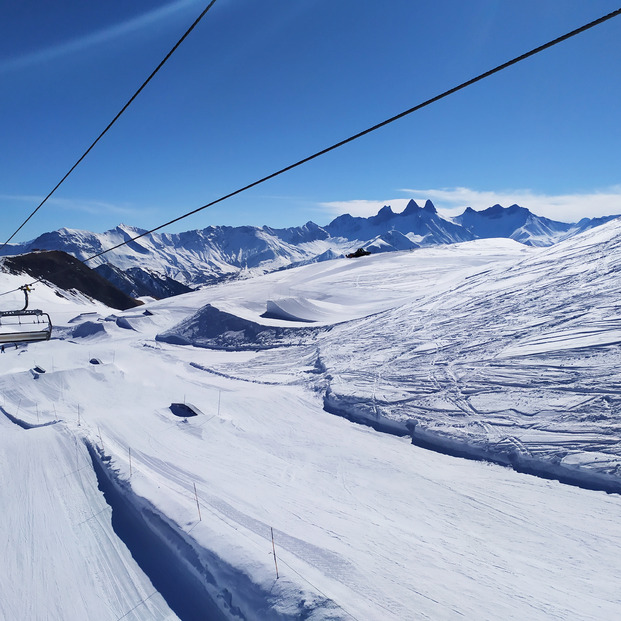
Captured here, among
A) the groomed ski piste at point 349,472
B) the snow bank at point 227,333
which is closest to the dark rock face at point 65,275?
the snow bank at point 227,333

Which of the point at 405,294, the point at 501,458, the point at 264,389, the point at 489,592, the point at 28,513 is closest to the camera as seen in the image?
the point at 489,592

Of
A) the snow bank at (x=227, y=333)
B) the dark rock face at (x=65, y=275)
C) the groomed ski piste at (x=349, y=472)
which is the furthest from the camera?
the dark rock face at (x=65, y=275)

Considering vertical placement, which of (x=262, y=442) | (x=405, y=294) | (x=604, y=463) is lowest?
(x=262, y=442)

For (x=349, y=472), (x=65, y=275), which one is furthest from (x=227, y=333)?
(x=65, y=275)

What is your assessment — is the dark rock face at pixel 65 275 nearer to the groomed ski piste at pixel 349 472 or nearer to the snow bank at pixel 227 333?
the snow bank at pixel 227 333

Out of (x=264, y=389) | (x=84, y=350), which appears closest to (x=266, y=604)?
(x=264, y=389)

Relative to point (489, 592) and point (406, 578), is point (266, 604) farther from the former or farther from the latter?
point (489, 592)

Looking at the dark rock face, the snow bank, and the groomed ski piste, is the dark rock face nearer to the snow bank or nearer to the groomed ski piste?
the snow bank

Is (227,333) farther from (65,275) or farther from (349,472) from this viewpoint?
(65,275)
